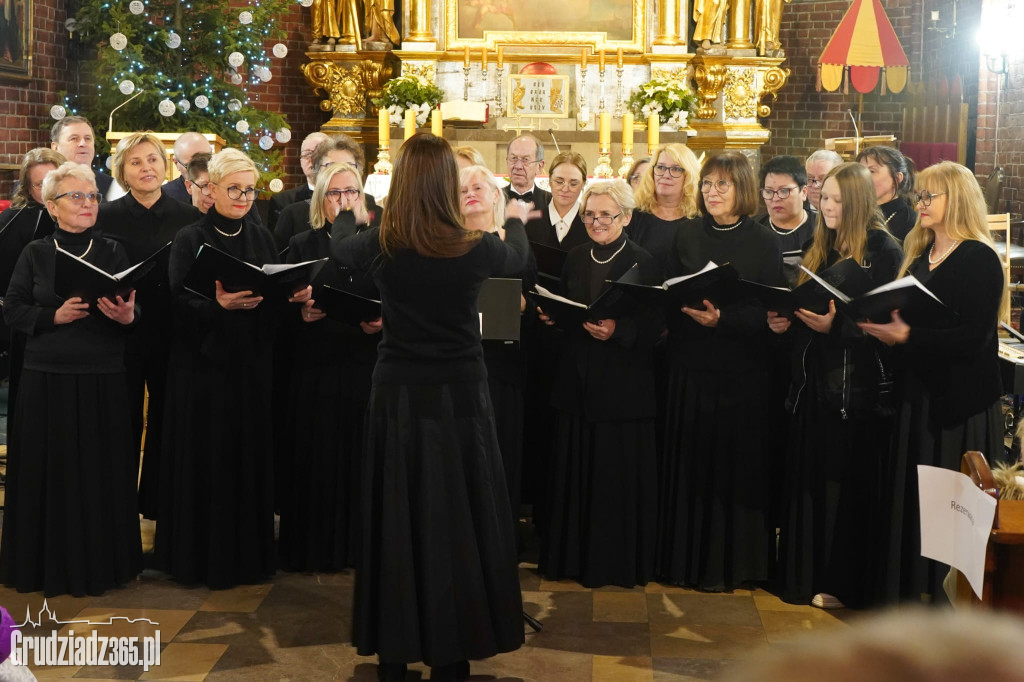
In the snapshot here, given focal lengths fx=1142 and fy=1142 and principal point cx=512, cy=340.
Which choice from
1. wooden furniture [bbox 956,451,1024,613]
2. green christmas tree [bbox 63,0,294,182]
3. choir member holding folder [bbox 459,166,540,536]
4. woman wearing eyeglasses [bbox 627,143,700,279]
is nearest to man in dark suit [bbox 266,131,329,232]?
choir member holding folder [bbox 459,166,540,536]

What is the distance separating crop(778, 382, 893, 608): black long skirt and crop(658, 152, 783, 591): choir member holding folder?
6.8 inches

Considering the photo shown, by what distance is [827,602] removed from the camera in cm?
455

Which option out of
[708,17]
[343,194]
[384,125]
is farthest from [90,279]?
[708,17]

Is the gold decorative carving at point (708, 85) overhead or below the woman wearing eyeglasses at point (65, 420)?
overhead

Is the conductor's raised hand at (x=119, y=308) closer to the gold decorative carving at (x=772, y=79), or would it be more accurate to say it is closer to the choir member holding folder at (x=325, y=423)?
the choir member holding folder at (x=325, y=423)

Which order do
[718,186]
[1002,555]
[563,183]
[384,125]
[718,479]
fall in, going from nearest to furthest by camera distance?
[1002,555] < [718,186] < [718,479] < [563,183] < [384,125]

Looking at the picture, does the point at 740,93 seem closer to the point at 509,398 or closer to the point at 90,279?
the point at 509,398

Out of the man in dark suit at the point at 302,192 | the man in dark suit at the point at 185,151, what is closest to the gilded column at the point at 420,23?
the man in dark suit at the point at 185,151

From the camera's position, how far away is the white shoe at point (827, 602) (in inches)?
179

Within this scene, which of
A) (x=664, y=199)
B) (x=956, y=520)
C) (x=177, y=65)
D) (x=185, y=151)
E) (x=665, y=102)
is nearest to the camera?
(x=956, y=520)

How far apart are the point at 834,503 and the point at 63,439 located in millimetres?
3061

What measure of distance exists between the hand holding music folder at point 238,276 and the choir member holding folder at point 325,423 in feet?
1.36

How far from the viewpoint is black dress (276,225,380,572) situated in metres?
4.91

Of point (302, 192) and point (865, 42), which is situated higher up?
point (865, 42)
